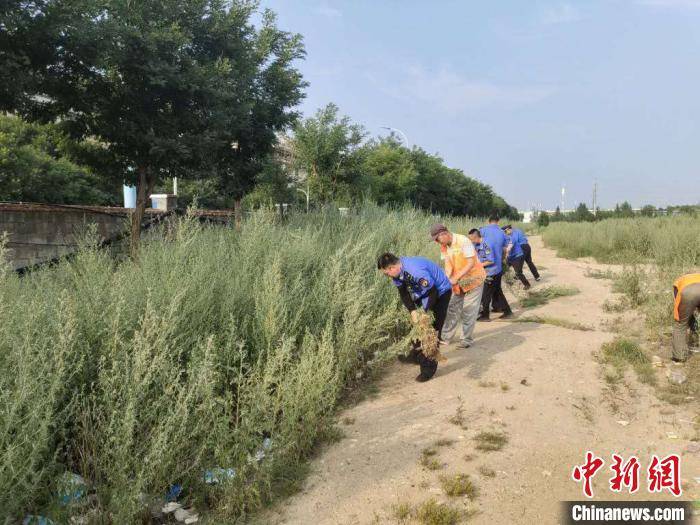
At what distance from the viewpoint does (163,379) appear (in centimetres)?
338

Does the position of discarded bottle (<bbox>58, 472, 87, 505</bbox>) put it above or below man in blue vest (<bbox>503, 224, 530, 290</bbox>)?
below

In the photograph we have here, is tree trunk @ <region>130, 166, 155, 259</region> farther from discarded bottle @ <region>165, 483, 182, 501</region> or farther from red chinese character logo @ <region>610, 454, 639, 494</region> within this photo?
red chinese character logo @ <region>610, 454, 639, 494</region>

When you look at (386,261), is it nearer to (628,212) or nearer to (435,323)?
(435,323)

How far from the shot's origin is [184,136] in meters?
7.64

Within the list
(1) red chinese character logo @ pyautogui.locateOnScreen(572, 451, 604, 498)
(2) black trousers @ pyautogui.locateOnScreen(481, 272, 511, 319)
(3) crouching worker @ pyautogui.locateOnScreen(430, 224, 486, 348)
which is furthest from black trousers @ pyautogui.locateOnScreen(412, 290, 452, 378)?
(2) black trousers @ pyautogui.locateOnScreen(481, 272, 511, 319)

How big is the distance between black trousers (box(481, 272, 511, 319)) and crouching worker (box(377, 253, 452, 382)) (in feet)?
7.59

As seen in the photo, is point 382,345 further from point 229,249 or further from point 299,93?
point 299,93

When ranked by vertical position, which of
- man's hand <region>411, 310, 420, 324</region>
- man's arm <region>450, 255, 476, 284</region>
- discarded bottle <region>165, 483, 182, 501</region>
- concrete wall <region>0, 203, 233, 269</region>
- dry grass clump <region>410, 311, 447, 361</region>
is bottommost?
discarded bottle <region>165, 483, 182, 501</region>

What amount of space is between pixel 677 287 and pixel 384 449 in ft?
11.6

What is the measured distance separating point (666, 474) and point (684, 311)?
7.92 feet

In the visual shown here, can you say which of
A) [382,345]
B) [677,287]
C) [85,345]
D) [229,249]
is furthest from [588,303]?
[85,345]

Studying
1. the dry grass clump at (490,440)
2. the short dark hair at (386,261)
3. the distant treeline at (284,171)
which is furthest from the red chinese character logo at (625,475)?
the distant treeline at (284,171)

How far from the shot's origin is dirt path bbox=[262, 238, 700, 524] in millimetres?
3045

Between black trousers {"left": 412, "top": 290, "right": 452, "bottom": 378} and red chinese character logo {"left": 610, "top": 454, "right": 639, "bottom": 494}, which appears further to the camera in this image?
black trousers {"left": 412, "top": 290, "right": 452, "bottom": 378}
